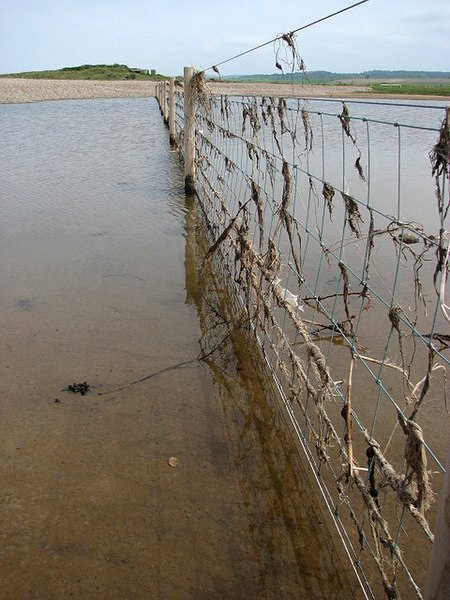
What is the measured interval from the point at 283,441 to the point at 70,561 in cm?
109

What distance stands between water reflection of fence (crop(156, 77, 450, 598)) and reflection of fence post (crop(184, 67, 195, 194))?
218mm

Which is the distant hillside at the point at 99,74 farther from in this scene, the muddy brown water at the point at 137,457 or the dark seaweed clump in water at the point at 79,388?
the dark seaweed clump in water at the point at 79,388

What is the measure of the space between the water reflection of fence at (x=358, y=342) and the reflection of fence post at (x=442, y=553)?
0.78 ft

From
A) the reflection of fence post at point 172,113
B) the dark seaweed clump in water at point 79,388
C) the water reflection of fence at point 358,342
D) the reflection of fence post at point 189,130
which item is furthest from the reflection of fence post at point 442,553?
the reflection of fence post at point 172,113

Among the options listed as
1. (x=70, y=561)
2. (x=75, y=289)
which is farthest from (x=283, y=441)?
(x=75, y=289)

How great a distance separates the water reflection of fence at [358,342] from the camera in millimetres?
1618

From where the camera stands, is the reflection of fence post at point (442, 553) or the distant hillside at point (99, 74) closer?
the reflection of fence post at point (442, 553)

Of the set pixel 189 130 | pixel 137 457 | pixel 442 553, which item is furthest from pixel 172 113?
pixel 442 553

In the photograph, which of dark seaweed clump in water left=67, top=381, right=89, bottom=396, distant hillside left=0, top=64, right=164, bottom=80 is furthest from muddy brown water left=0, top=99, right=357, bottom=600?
distant hillside left=0, top=64, right=164, bottom=80

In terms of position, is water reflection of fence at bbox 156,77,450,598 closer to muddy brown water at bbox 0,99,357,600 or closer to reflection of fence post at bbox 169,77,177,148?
muddy brown water at bbox 0,99,357,600

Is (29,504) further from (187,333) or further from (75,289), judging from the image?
(75,289)

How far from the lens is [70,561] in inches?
75.5

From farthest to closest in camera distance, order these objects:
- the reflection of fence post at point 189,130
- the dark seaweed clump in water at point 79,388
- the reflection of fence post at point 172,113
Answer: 1. the reflection of fence post at point 172,113
2. the reflection of fence post at point 189,130
3. the dark seaweed clump in water at point 79,388

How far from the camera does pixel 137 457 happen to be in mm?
2404
